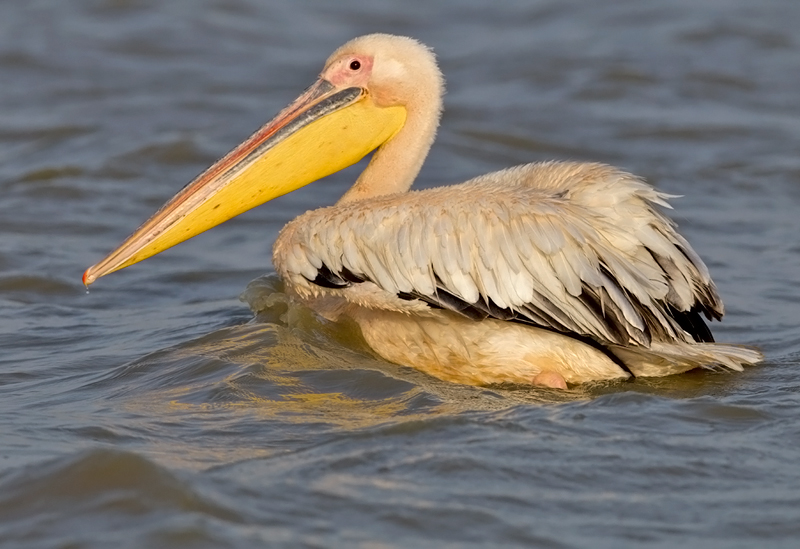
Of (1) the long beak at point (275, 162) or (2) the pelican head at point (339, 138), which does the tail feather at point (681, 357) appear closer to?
(2) the pelican head at point (339, 138)

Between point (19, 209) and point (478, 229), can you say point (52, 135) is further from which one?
point (478, 229)

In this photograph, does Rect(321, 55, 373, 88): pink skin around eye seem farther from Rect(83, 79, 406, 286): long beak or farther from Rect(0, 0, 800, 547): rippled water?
Rect(0, 0, 800, 547): rippled water

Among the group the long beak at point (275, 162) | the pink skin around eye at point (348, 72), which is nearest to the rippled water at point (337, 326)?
the long beak at point (275, 162)

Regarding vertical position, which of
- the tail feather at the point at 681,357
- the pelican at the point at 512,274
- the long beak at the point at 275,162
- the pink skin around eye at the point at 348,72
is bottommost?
the tail feather at the point at 681,357

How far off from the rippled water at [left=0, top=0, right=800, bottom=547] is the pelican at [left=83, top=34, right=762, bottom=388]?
13cm

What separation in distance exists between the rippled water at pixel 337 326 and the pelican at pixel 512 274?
134 millimetres

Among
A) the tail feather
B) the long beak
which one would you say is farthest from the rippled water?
the long beak

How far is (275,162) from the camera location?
5.05 m

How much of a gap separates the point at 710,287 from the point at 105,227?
3.99 m

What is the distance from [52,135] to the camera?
8.90 m

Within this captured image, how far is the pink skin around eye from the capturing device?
517cm

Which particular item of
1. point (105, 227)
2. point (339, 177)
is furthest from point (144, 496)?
point (339, 177)

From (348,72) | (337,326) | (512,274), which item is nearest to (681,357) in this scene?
(512,274)

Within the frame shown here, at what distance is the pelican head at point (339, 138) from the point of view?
4.97m
